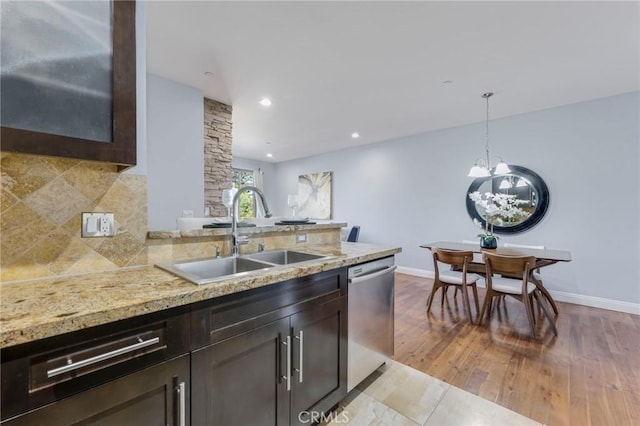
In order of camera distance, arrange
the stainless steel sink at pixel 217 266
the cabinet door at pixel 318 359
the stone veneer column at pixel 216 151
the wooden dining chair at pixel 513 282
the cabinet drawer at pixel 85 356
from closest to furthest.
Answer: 1. the cabinet drawer at pixel 85 356
2. the cabinet door at pixel 318 359
3. the stainless steel sink at pixel 217 266
4. the wooden dining chair at pixel 513 282
5. the stone veneer column at pixel 216 151

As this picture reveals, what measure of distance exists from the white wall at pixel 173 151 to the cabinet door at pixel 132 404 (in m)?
2.44

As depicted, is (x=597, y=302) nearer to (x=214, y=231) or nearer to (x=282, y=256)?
(x=282, y=256)

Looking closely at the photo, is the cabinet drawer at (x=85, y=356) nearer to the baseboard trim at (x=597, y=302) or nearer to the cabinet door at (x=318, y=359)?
the cabinet door at (x=318, y=359)

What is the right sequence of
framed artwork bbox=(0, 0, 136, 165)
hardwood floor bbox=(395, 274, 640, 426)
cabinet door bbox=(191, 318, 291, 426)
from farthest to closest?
hardwood floor bbox=(395, 274, 640, 426), cabinet door bbox=(191, 318, 291, 426), framed artwork bbox=(0, 0, 136, 165)

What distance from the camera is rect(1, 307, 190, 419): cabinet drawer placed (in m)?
0.67

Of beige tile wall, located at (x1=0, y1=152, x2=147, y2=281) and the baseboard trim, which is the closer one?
beige tile wall, located at (x1=0, y1=152, x2=147, y2=281)

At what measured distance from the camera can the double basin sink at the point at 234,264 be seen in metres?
1.43

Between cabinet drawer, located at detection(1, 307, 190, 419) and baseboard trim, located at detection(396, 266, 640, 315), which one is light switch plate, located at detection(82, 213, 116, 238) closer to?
cabinet drawer, located at detection(1, 307, 190, 419)

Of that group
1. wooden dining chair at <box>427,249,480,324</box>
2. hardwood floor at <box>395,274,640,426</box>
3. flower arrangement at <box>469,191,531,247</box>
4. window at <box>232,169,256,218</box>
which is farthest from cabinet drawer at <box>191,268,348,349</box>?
window at <box>232,169,256,218</box>

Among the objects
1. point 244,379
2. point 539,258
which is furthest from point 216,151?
point 539,258

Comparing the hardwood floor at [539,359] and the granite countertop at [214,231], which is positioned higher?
the granite countertop at [214,231]

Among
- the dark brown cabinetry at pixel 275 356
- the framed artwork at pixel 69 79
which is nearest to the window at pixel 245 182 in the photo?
the dark brown cabinetry at pixel 275 356

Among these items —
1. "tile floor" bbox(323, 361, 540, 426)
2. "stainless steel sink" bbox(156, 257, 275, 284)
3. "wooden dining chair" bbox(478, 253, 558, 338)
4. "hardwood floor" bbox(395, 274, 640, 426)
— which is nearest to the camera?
"stainless steel sink" bbox(156, 257, 275, 284)

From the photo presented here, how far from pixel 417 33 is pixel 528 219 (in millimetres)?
3271
